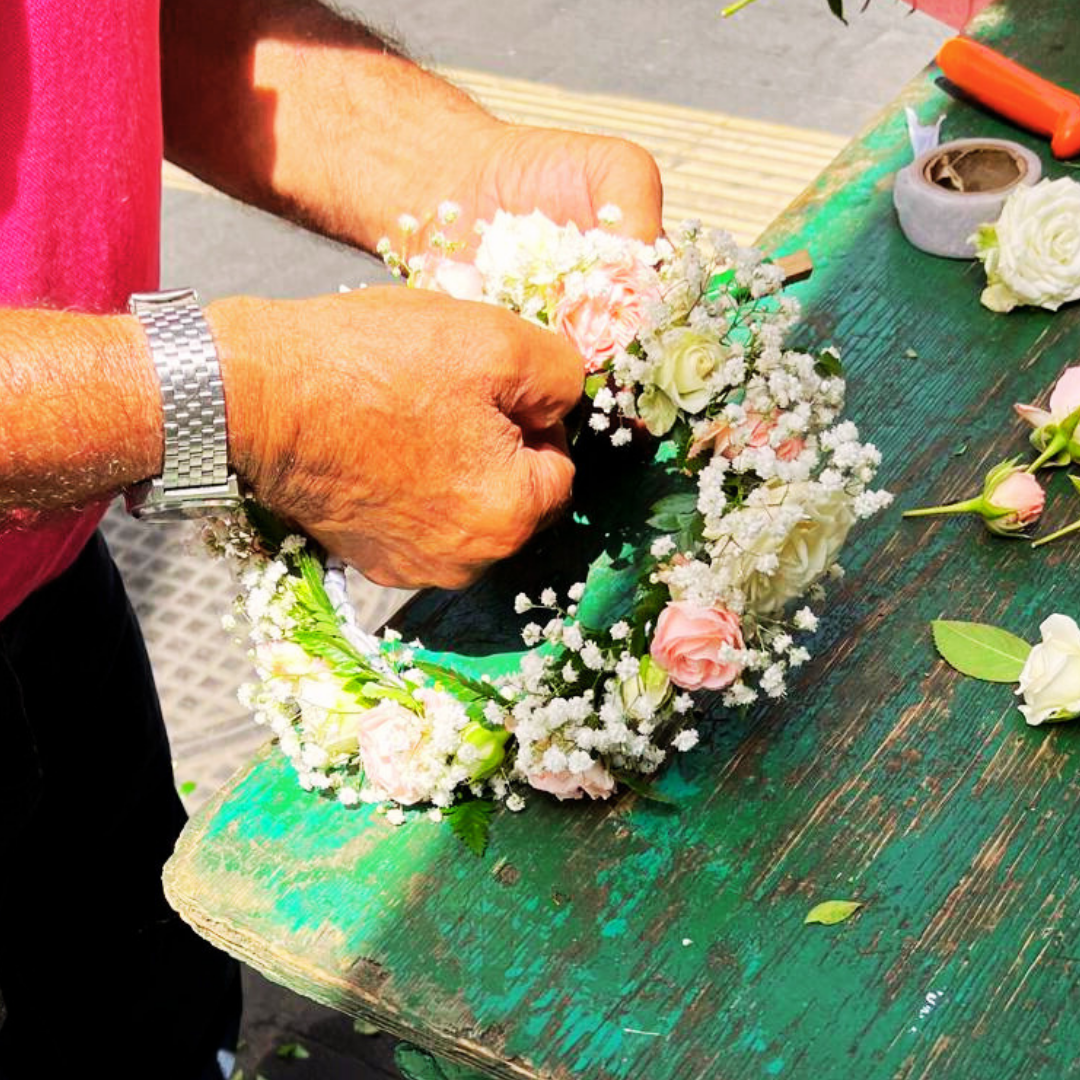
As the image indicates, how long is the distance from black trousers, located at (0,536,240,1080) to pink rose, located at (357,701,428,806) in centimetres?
59

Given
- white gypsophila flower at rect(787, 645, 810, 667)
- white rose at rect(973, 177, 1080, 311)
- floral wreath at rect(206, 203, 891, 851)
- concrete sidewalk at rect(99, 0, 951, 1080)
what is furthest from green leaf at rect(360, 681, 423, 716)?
concrete sidewalk at rect(99, 0, 951, 1080)

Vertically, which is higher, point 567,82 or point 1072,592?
point 1072,592

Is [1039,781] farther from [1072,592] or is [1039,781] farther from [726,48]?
[726,48]

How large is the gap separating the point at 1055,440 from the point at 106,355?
0.95m

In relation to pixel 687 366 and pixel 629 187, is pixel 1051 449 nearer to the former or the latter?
pixel 687 366

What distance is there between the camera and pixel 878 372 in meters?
1.77

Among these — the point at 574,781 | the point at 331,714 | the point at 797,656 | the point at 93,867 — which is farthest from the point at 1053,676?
the point at 93,867

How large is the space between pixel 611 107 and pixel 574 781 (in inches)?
153

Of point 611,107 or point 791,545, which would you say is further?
point 611,107

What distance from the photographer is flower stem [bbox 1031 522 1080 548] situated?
5.08 feet

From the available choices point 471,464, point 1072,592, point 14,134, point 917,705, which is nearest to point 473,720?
point 471,464

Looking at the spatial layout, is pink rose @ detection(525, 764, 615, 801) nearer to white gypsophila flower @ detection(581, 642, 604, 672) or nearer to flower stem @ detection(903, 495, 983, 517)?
white gypsophila flower @ detection(581, 642, 604, 672)

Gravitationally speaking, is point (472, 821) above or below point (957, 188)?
below

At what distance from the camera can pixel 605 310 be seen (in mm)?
1536
